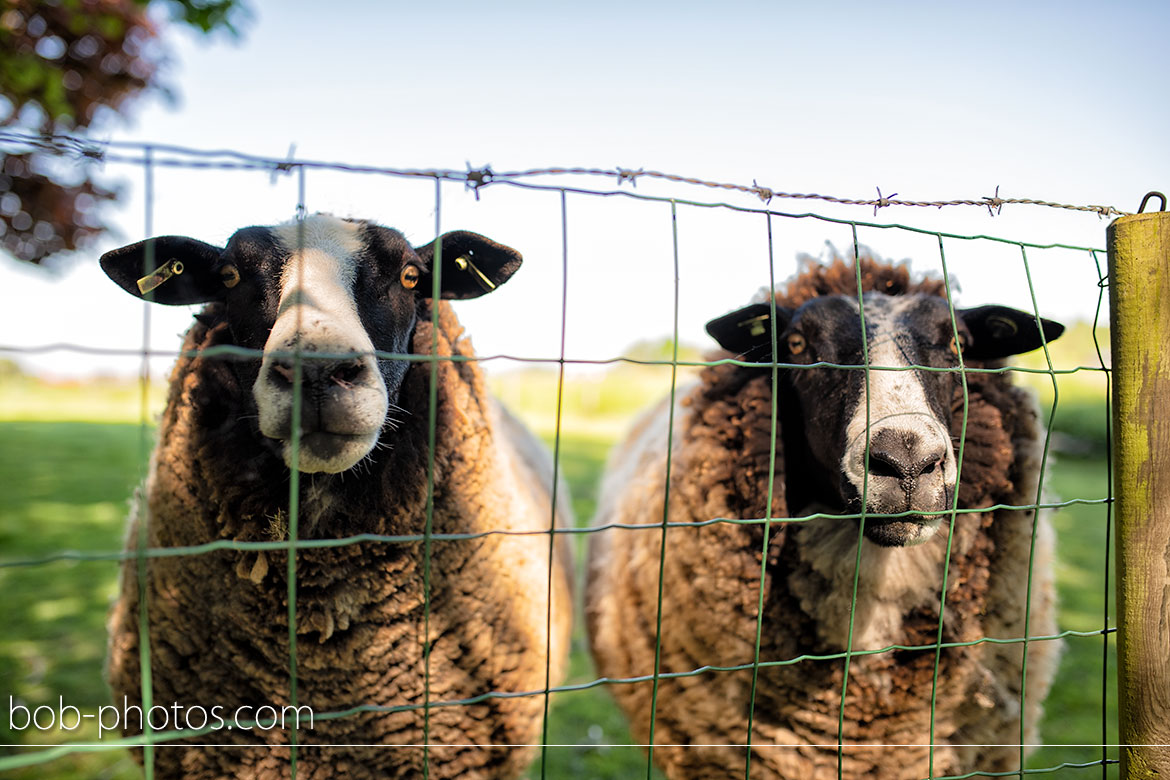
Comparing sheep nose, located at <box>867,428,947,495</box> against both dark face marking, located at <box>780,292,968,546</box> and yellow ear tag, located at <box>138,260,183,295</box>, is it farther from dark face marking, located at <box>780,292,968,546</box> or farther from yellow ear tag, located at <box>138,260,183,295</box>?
yellow ear tag, located at <box>138,260,183,295</box>

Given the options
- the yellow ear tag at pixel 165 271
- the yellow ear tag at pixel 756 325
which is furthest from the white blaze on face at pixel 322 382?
the yellow ear tag at pixel 756 325

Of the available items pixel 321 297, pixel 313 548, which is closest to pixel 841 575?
pixel 313 548

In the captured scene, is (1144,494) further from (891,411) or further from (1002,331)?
(1002,331)

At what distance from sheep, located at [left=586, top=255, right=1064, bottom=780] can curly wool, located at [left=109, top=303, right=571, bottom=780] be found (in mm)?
710

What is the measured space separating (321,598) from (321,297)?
36.9 inches

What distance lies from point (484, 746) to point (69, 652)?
4023 millimetres

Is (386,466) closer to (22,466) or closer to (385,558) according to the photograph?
(385,558)

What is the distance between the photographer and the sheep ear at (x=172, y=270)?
6.44 feet

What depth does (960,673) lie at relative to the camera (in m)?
2.45

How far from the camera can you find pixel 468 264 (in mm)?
2271

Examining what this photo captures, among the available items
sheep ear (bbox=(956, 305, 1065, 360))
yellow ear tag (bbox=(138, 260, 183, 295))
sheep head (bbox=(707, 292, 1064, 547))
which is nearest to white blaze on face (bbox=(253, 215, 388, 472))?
yellow ear tag (bbox=(138, 260, 183, 295))

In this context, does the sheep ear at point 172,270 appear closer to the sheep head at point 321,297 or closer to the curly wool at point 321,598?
the sheep head at point 321,297

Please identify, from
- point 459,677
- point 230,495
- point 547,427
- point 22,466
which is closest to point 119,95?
point 22,466

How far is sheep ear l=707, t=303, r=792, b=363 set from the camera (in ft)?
8.55
